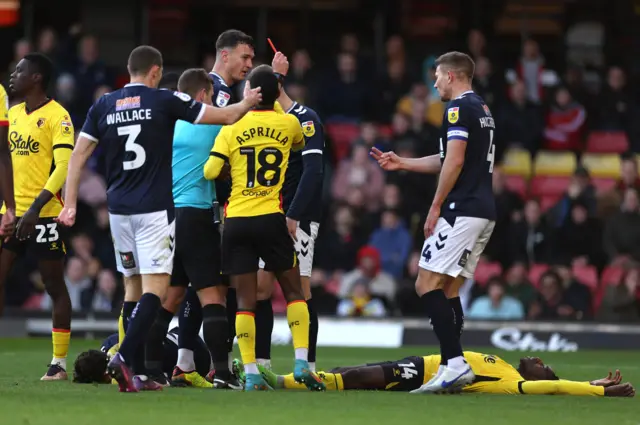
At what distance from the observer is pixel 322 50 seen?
23.8 metres

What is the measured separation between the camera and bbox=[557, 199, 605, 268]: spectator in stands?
19391 mm

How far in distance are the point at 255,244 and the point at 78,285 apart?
29.2 feet

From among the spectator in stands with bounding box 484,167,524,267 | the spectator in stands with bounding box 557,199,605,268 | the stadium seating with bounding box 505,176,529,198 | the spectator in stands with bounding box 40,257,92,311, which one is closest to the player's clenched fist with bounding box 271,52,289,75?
the spectator in stands with bounding box 40,257,92,311

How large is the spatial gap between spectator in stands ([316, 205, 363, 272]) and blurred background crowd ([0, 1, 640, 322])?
20mm

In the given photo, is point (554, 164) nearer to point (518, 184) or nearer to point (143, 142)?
point (518, 184)

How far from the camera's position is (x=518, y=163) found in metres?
21.2

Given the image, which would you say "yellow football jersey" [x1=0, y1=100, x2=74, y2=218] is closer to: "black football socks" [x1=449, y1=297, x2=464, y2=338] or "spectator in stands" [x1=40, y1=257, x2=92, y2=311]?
"black football socks" [x1=449, y1=297, x2=464, y2=338]

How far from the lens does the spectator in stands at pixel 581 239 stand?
763 inches

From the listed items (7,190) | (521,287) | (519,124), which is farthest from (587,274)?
(7,190)

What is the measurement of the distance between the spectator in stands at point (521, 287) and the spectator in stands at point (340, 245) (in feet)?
7.17

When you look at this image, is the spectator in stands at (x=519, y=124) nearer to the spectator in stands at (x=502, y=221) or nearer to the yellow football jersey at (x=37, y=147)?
the spectator in stands at (x=502, y=221)

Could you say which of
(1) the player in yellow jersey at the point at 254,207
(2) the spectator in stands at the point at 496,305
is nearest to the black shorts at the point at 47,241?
(1) the player in yellow jersey at the point at 254,207

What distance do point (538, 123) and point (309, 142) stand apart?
11.0 m

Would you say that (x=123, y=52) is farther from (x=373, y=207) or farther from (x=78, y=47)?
(x=373, y=207)
